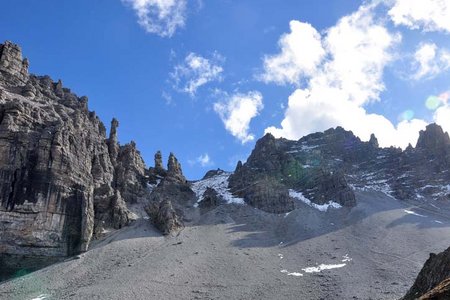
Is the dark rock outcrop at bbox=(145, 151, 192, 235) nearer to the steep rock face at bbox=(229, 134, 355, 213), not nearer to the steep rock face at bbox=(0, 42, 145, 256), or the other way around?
the steep rock face at bbox=(0, 42, 145, 256)

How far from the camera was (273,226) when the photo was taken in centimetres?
10025

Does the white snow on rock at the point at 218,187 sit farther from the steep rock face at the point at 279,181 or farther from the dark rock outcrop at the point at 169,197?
the dark rock outcrop at the point at 169,197

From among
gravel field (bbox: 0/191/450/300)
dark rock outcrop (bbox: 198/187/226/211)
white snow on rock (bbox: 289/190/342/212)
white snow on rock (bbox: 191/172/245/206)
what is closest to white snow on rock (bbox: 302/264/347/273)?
gravel field (bbox: 0/191/450/300)

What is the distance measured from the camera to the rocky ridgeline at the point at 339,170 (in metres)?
117

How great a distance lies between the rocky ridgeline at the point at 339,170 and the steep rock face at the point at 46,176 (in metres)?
35.0

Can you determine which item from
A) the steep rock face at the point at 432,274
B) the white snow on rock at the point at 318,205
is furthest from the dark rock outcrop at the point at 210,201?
the steep rock face at the point at 432,274

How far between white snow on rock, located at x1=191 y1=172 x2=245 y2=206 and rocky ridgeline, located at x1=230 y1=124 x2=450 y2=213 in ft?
8.88

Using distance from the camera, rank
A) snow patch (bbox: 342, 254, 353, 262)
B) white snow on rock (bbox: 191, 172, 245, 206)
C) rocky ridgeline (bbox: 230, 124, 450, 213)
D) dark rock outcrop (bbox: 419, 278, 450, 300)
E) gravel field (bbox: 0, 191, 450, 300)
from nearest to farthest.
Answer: dark rock outcrop (bbox: 419, 278, 450, 300) → gravel field (bbox: 0, 191, 450, 300) → snow patch (bbox: 342, 254, 353, 262) → rocky ridgeline (bbox: 230, 124, 450, 213) → white snow on rock (bbox: 191, 172, 245, 206)

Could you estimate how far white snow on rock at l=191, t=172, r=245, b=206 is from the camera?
117m

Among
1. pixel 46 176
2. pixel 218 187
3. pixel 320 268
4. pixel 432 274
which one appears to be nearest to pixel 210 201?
pixel 218 187

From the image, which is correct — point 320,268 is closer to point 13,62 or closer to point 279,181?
point 279,181

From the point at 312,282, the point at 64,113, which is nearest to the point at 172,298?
the point at 312,282

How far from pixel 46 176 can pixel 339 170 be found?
75919 mm

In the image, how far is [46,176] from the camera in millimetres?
80875
